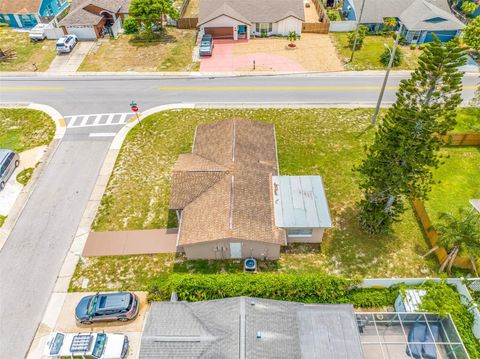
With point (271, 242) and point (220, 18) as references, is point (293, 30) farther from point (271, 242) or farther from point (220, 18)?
point (271, 242)

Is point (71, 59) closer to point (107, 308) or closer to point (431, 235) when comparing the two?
point (107, 308)

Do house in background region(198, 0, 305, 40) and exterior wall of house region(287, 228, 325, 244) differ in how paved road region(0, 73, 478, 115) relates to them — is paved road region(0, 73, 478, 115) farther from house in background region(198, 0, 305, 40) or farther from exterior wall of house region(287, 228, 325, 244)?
exterior wall of house region(287, 228, 325, 244)

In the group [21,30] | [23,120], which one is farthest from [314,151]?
[21,30]

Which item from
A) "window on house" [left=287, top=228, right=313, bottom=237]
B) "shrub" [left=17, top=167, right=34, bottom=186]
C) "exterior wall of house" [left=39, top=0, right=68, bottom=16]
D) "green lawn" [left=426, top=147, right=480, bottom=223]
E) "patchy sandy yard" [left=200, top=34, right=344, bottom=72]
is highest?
"exterior wall of house" [left=39, top=0, right=68, bottom=16]

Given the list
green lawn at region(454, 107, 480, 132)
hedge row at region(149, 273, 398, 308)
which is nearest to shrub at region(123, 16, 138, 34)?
hedge row at region(149, 273, 398, 308)

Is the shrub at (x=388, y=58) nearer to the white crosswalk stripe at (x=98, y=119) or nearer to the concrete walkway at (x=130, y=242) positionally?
the white crosswalk stripe at (x=98, y=119)

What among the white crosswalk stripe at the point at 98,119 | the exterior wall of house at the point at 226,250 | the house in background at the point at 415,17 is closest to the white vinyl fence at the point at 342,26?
the house in background at the point at 415,17
